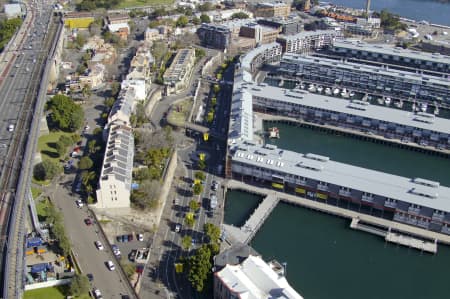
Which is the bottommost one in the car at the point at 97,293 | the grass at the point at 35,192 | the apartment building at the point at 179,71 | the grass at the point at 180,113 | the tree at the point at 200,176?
the car at the point at 97,293

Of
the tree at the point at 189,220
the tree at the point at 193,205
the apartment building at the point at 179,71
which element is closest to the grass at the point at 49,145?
the tree at the point at 193,205

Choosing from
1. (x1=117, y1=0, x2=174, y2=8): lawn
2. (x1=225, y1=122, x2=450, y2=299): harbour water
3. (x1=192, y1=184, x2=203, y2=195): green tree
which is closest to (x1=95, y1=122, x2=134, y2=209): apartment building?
(x1=192, y1=184, x2=203, y2=195): green tree

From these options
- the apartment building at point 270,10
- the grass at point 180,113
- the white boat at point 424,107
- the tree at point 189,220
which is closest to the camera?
the tree at point 189,220

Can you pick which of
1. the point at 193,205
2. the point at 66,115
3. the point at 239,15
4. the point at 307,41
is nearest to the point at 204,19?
the point at 239,15

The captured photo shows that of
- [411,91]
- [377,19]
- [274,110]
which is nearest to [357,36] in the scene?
[377,19]

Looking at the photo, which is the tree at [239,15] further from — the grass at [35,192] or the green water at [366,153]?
the grass at [35,192]

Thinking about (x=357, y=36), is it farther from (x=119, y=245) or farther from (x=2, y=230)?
(x=2, y=230)

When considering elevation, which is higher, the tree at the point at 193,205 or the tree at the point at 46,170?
the tree at the point at 46,170
